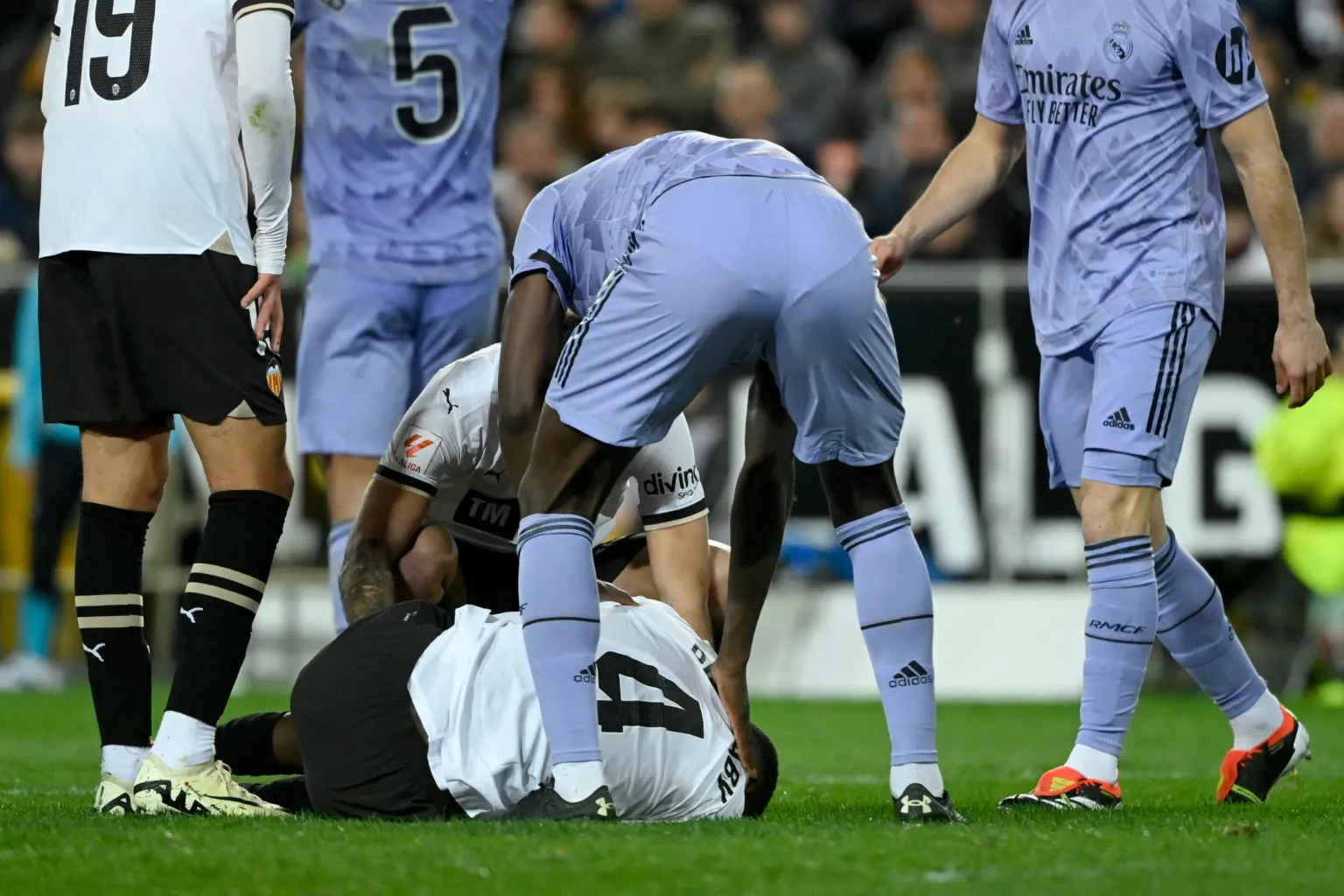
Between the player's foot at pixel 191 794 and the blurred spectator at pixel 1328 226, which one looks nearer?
the player's foot at pixel 191 794

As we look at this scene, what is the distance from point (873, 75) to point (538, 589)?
8.92m

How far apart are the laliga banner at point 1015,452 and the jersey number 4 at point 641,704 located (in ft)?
16.6

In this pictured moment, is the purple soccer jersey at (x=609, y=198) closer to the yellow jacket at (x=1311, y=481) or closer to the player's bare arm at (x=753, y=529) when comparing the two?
the player's bare arm at (x=753, y=529)

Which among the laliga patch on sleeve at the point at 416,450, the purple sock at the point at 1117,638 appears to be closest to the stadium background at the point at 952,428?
the laliga patch on sleeve at the point at 416,450

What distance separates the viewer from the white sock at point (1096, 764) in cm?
449

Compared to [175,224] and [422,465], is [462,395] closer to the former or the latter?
[422,465]

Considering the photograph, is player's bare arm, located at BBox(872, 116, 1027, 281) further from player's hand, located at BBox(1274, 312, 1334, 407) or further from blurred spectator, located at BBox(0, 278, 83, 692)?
blurred spectator, located at BBox(0, 278, 83, 692)

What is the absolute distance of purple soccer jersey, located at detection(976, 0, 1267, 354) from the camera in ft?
15.0

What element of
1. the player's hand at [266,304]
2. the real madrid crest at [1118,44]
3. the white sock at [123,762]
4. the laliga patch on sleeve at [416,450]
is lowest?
the white sock at [123,762]

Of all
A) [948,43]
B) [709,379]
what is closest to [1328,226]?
[948,43]

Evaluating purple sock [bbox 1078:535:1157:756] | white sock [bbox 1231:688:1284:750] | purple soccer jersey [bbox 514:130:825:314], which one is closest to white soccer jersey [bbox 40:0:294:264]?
purple soccer jersey [bbox 514:130:825:314]

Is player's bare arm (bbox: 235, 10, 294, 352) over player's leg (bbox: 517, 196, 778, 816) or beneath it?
over

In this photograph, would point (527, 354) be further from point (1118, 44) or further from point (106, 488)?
point (1118, 44)

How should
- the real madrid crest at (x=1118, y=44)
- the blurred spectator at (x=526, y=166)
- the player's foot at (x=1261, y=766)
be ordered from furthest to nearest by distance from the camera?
the blurred spectator at (x=526, y=166), the player's foot at (x=1261, y=766), the real madrid crest at (x=1118, y=44)
